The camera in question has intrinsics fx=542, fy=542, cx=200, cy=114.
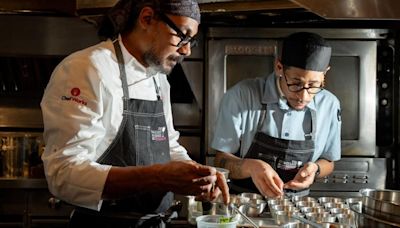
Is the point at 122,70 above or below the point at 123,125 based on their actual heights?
above

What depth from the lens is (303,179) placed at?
97.8 inches

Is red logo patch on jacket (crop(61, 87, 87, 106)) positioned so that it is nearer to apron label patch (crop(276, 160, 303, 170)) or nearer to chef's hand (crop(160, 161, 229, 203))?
chef's hand (crop(160, 161, 229, 203))

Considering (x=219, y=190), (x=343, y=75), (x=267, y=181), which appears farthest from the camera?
(x=343, y=75)

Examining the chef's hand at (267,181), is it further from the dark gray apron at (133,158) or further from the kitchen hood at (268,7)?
the kitchen hood at (268,7)

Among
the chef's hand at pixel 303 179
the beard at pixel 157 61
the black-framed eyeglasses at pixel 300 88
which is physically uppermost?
the beard at pixel 157 61

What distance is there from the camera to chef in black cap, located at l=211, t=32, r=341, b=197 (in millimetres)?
2666

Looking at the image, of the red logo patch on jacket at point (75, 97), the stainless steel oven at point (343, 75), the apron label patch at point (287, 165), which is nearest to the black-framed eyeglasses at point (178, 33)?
the red logo patch on jacket at point (75, 97)

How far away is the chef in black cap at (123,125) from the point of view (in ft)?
5.36

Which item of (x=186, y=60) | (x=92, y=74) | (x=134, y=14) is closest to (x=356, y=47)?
(x=186, y=60)

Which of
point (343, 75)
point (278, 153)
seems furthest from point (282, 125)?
point (343, 75)

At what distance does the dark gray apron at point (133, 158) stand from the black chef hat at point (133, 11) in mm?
83

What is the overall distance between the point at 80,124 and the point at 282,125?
1419 mm

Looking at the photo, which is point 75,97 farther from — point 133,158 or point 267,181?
point 267,181

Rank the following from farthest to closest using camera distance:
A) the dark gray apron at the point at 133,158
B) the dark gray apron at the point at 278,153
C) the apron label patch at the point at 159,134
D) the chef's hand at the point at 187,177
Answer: the dark gray apron at the point at 278,153
the apron label patch at the point at 159,134
the dark gray apron at the point at 133,158
the chef's hand at the point at 187,177
